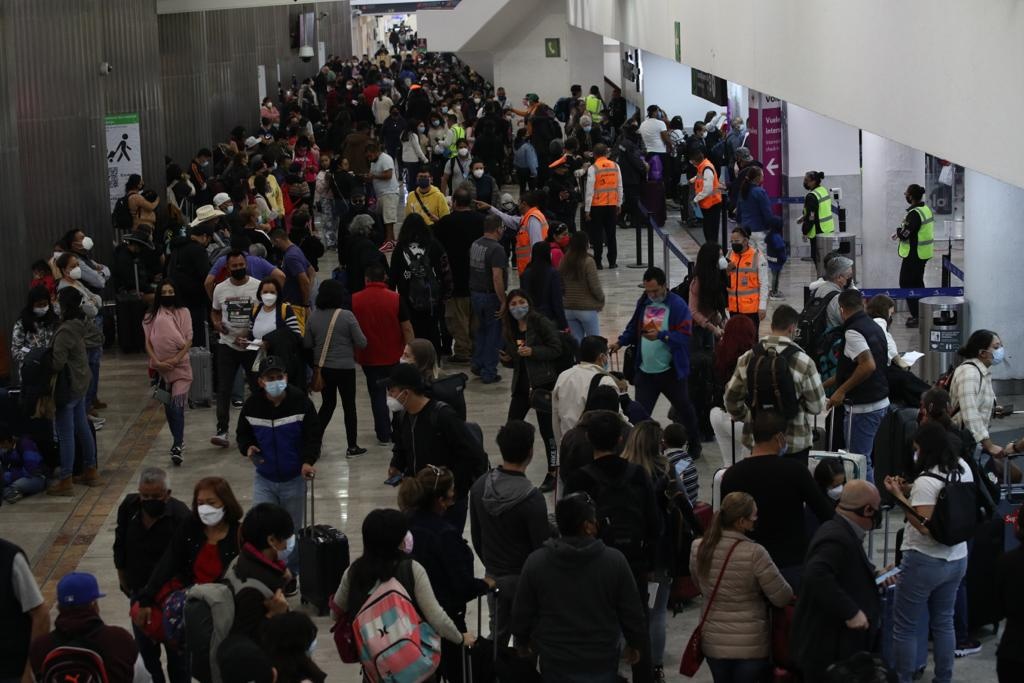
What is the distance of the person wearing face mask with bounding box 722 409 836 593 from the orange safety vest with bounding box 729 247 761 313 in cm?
532

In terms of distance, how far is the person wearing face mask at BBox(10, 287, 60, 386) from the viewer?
34.2ft

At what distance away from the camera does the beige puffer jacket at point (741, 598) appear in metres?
5.99

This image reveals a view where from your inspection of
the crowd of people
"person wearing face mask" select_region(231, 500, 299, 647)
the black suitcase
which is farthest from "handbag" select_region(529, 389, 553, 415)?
"person wearing face mask" select_region(231, 500, 299, 647)

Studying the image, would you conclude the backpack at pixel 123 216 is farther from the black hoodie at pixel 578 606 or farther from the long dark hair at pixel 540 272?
the black hoodie at pixel 578 606

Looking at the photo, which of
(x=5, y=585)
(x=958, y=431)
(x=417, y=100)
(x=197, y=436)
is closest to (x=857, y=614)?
(x=958, y=431)

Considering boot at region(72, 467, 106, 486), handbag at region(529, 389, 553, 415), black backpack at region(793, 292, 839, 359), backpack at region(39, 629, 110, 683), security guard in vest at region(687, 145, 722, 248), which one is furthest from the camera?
security guard in vest at region(687, 145, 722, 248)

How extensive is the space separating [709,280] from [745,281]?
1263mm

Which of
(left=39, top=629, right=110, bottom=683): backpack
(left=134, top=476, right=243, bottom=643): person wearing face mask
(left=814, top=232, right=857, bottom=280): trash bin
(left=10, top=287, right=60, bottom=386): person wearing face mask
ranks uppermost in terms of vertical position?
(left=814, top=232, right=857, bottom=280): trash bin

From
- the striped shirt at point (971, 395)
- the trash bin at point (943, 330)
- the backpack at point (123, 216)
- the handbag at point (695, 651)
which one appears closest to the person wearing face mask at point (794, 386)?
the striped shirt at point (971, 395)

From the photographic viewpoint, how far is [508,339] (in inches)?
407

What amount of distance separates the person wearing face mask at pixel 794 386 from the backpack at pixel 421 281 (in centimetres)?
471

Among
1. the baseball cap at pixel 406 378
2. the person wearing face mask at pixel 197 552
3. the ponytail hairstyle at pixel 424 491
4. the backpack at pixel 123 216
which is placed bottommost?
the person wearing face mask at pixel 197 552

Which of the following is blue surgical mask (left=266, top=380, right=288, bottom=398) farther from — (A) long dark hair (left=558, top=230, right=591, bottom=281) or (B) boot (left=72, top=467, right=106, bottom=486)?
(A) long dark hair (left=558, top=230, right=591, bottom=281)

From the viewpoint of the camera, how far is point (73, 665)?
554 centimetres
